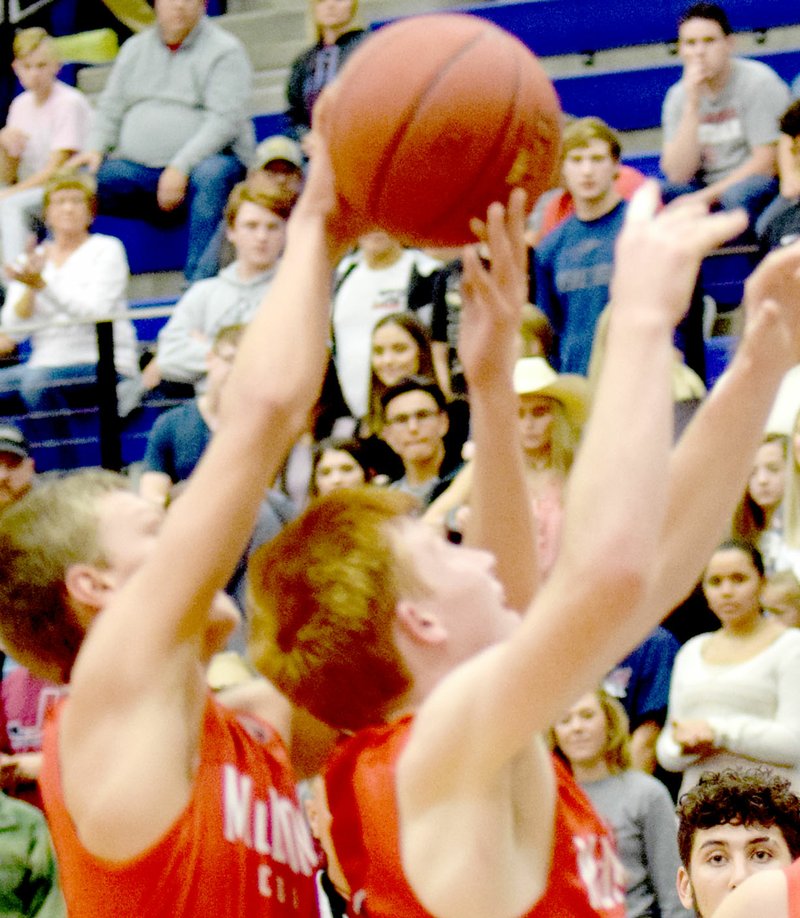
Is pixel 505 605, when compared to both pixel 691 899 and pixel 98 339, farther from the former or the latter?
pixel 98 339

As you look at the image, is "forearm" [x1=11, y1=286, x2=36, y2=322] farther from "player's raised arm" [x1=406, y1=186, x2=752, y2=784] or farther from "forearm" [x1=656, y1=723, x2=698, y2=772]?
"player's raised arm" [x1=406, y1=186, x2=752, y2=784]

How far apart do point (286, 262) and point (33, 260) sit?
509 centimetres

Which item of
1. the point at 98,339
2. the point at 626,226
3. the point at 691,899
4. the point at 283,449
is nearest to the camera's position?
the point at 626,226

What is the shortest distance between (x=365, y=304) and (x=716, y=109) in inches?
66.8

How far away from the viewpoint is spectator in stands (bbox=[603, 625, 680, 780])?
5.02 m

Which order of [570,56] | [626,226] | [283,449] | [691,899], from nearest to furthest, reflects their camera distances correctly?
[626,226] < [283,449] < [691,899] < [570,56]

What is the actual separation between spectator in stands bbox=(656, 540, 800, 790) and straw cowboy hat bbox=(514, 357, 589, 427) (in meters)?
0.66

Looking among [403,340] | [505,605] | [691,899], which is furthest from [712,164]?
[505,605]

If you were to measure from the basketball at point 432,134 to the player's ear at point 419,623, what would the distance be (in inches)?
19.1

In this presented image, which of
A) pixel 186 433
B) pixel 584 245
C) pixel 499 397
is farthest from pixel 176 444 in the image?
pixel 499 397

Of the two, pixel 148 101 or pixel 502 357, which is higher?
pixel 502 357

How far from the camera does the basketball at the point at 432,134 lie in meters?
2.17

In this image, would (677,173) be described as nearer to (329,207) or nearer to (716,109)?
(716,109)

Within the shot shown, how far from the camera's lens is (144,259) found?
27.9 feet
